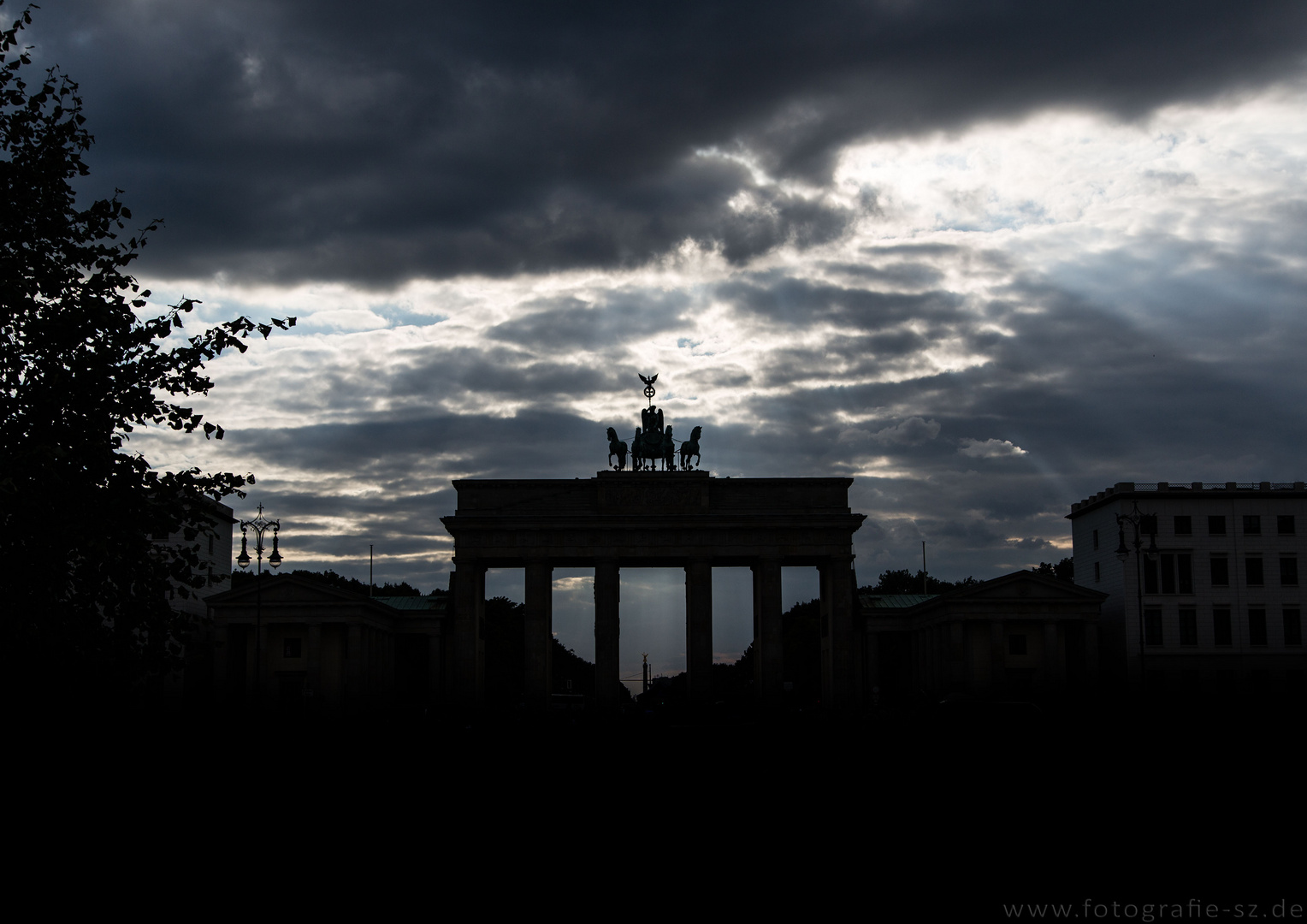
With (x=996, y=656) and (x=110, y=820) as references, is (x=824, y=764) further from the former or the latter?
(x=996, y=656)

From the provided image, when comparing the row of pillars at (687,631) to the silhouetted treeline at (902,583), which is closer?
the row of pillars at (687,631)

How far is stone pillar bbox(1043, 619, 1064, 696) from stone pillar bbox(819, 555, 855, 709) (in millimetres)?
12891

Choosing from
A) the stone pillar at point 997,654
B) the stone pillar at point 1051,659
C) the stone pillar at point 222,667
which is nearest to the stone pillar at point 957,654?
the stone pillar at point 997,654

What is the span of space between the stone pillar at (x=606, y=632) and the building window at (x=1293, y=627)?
155 feet

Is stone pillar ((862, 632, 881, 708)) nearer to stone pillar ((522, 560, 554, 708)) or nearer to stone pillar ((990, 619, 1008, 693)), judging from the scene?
stone pillar ((990, 619, 1008, 693))

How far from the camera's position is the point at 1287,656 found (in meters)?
80.4

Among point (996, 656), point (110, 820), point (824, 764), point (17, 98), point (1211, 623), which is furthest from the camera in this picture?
point (1211, 623)

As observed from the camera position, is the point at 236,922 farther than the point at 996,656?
No

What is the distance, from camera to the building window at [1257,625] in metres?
80.8

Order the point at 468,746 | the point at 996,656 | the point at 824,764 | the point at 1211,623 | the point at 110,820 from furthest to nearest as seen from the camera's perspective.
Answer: the point at 1211,623, the point at 996,656, the point at 468,746, the point at 824,764, the point at 110,820

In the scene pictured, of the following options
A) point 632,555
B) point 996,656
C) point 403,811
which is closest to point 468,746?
point 403,811

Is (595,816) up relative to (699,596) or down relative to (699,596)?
down

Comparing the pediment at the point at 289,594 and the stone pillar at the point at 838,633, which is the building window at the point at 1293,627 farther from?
the pediment at the point at 289,594

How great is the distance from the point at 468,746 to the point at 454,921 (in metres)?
20.8
